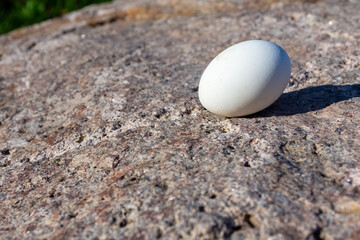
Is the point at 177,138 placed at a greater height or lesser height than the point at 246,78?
lesser

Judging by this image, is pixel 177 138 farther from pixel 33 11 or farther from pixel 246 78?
pixel 33 11

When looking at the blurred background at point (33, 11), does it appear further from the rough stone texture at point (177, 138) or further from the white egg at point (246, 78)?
the white egg at point (246, 78)

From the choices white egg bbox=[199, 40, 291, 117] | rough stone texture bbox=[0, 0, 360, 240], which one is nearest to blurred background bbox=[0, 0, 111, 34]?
rough stone texture bbox=[0, 0, 360, 240]

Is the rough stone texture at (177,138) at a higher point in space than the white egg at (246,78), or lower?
lower

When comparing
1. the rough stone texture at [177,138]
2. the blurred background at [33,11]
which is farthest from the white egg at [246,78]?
the blurred background at [33,11]

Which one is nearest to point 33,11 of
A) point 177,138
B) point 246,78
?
point 177,138
